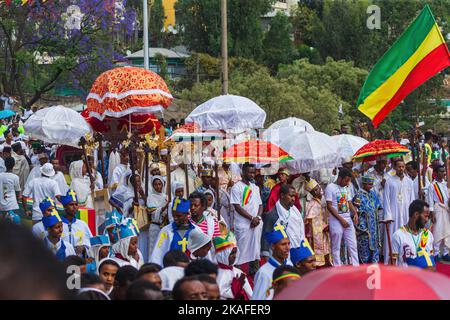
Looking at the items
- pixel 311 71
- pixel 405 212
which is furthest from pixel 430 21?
pixel 311 71

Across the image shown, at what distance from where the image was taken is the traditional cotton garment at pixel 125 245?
27.9ft

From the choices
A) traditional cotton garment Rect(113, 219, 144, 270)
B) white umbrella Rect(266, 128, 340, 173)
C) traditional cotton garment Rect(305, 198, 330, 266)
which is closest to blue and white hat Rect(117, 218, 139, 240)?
traditional cotton garment Rect(113, 219, 144, 270)

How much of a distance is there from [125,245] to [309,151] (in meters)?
5.12

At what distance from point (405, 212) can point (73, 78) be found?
1151 centimetres

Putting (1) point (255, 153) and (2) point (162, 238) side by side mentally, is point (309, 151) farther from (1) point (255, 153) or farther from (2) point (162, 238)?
(2) point (162, 238)

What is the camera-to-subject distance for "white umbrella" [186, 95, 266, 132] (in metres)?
14.2

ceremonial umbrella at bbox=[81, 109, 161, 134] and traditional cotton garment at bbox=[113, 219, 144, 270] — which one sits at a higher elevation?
ceremonial umbrella at bbox=[81, 109, 161, 134]

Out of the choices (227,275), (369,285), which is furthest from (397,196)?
(369,285)

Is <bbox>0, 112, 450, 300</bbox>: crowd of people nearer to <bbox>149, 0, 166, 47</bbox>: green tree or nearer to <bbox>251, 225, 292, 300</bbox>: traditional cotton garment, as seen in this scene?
<bbox>251, 225, 292, 300</bbox>: traditional cotton garment

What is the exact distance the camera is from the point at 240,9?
44750 millimetres

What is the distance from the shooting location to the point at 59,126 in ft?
47.4

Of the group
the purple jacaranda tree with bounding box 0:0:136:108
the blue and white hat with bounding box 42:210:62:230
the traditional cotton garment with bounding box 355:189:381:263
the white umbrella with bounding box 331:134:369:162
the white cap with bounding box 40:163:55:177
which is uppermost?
the purple jacaranda tree with bounding box 0:0:136:108

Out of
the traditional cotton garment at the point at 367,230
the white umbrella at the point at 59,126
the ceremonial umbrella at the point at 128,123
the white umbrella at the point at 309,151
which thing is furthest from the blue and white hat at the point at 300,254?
the white umbrella at the point at 59,126

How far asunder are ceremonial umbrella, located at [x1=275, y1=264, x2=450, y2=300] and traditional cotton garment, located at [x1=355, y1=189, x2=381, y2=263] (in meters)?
10.1
